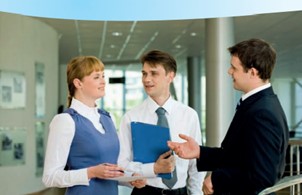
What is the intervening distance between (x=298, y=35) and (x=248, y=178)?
12283 millimetres

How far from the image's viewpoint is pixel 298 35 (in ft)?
44.8

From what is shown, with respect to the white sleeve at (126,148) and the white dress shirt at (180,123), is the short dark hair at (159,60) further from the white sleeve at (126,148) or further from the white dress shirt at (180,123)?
the white sleeve at (126,148)

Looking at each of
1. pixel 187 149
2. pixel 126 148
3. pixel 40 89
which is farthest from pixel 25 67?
A: pixel 187 149

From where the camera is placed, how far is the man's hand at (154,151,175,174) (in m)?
2.80

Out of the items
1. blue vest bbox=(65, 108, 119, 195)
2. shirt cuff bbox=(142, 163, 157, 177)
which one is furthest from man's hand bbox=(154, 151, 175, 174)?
blue vest bbox=(65, 108, 119, 195)

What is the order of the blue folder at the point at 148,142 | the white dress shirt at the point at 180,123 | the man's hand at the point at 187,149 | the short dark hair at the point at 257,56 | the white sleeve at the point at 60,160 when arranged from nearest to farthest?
the short dark hair at the point at 257,56 → the man's hand at the point at 187,149 → the white sleeve at the point at 60,160 → the blue folder at the point at 148,142 → the white dress shirt at the point at 180,123

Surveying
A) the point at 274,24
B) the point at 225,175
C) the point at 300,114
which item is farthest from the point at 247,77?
the point at 300,114

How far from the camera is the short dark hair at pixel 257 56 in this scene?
2248 millimetres

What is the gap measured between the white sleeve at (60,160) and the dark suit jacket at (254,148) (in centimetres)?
77

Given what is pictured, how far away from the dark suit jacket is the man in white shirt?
0.82m

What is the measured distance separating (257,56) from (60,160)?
1.16m

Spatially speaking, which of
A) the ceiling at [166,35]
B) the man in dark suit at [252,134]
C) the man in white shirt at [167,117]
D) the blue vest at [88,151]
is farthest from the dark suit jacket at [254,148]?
the ceiling at [166,35]

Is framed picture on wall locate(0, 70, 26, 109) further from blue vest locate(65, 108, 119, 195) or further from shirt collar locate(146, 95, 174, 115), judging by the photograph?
blue vest locate(65, 108, 119, 195)

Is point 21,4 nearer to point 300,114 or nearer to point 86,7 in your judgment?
point 86,7
